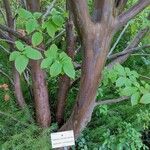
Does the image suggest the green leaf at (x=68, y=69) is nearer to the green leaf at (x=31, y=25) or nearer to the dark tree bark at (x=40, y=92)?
the green leaf at (x=31, y=25)

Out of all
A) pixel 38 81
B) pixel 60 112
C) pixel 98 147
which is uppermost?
pixel 38 81

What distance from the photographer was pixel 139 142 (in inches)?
94.8

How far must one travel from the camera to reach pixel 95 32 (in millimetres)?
1596

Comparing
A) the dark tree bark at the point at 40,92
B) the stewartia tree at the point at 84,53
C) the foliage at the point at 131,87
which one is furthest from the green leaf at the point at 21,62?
the dark tree bark at the point at 40,92

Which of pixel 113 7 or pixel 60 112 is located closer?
pixel 113 7

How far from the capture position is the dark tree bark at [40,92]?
2037 mm

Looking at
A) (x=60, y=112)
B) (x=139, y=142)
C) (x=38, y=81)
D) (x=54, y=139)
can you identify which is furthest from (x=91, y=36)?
(x=139, y=142)

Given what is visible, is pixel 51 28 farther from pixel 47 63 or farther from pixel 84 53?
pixel 84 53

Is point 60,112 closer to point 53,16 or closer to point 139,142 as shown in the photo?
point 139,142

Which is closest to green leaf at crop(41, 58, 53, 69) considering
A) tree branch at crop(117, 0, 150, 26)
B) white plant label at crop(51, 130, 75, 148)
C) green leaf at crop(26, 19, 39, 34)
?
green leaf at crop(26, 19, 39, 34)

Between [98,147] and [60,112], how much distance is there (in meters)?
0.37

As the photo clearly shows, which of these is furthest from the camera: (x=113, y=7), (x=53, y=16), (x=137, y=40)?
(x=137, y=40)

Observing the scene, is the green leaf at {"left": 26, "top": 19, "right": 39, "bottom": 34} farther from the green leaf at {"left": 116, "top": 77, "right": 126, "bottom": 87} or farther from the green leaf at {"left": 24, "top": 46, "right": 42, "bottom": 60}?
the green leaf at {"left": 116, "top": 77, "right": 126, "bottom": 87}

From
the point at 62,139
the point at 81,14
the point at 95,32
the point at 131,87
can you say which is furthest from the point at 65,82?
the point at 131,87
